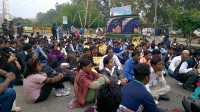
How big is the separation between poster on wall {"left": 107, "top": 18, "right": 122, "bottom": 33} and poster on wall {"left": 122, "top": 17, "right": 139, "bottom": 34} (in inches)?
22.2

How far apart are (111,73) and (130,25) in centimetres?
1258

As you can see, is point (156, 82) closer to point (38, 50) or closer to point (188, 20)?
point (38, 50)

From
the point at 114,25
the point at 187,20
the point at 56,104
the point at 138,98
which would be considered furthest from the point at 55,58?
the point at 114,25

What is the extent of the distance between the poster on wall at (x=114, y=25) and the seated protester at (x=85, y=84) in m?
13.9

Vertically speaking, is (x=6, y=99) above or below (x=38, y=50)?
Answer: below

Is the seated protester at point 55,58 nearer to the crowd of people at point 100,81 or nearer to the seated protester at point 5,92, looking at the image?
the crowd of people at point 100,81

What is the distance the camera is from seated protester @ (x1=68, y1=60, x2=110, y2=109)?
3.69 m

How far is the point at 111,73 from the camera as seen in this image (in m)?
4.55

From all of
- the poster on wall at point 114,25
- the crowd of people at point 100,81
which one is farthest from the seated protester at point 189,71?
the poster on wall at point 114,25

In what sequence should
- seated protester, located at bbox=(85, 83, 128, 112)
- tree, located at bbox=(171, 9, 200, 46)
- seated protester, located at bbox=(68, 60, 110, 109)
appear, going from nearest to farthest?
seated protester, located at bbox=(85, 83, 128, 112)
seated protester, located at bbox=(68, 60, 110, 109)
tree, located at bbox=(171, 9, 200, 46)

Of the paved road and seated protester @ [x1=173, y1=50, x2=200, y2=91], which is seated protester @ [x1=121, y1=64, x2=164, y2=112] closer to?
the paved road

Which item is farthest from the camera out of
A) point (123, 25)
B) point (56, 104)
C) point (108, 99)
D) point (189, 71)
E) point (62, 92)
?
point (123, 25)

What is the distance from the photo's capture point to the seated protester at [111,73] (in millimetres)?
4420

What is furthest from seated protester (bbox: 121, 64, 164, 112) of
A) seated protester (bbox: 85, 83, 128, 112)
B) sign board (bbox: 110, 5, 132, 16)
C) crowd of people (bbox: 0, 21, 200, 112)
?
sign board (bbox: 110, 5, 132, 16)
